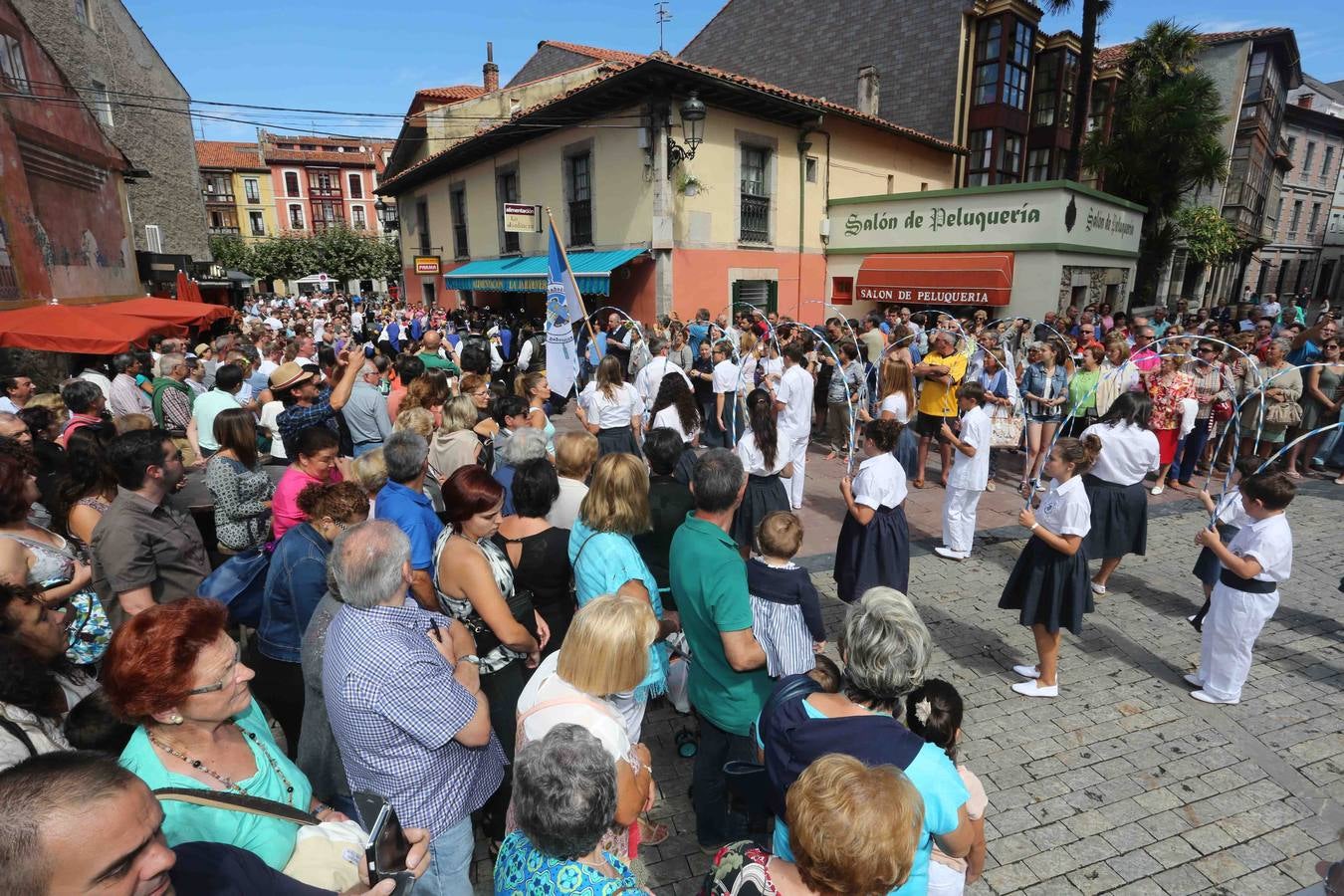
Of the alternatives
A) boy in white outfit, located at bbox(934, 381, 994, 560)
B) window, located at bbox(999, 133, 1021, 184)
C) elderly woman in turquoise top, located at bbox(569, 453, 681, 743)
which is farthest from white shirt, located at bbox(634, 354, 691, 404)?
window, located at bbox(999, 133, 1021, 184)

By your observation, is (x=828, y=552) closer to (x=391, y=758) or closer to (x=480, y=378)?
(x=480, y=378)

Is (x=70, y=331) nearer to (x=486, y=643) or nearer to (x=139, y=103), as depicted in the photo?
(x=486, y=643)

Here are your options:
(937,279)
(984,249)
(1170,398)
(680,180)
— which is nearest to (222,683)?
(1170,398)

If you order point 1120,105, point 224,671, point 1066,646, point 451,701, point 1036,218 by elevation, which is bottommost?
point 1066,646

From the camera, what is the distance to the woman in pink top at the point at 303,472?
3.58 m

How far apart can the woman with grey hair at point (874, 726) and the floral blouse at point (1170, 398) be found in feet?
23.9

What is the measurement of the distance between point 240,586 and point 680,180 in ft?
44.1

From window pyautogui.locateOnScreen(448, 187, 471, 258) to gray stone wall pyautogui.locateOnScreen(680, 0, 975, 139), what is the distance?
12.0m

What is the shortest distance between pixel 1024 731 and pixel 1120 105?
2693 centimetres

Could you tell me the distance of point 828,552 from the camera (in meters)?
6.43

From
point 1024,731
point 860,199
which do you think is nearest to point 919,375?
point 1024,731

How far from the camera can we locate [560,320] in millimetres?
7863

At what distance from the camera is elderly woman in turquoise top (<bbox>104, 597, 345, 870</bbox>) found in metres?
1.67

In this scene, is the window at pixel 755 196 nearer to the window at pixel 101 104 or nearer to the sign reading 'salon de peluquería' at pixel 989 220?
the sign reading 'salon de peluquería' at pixel 989 220
